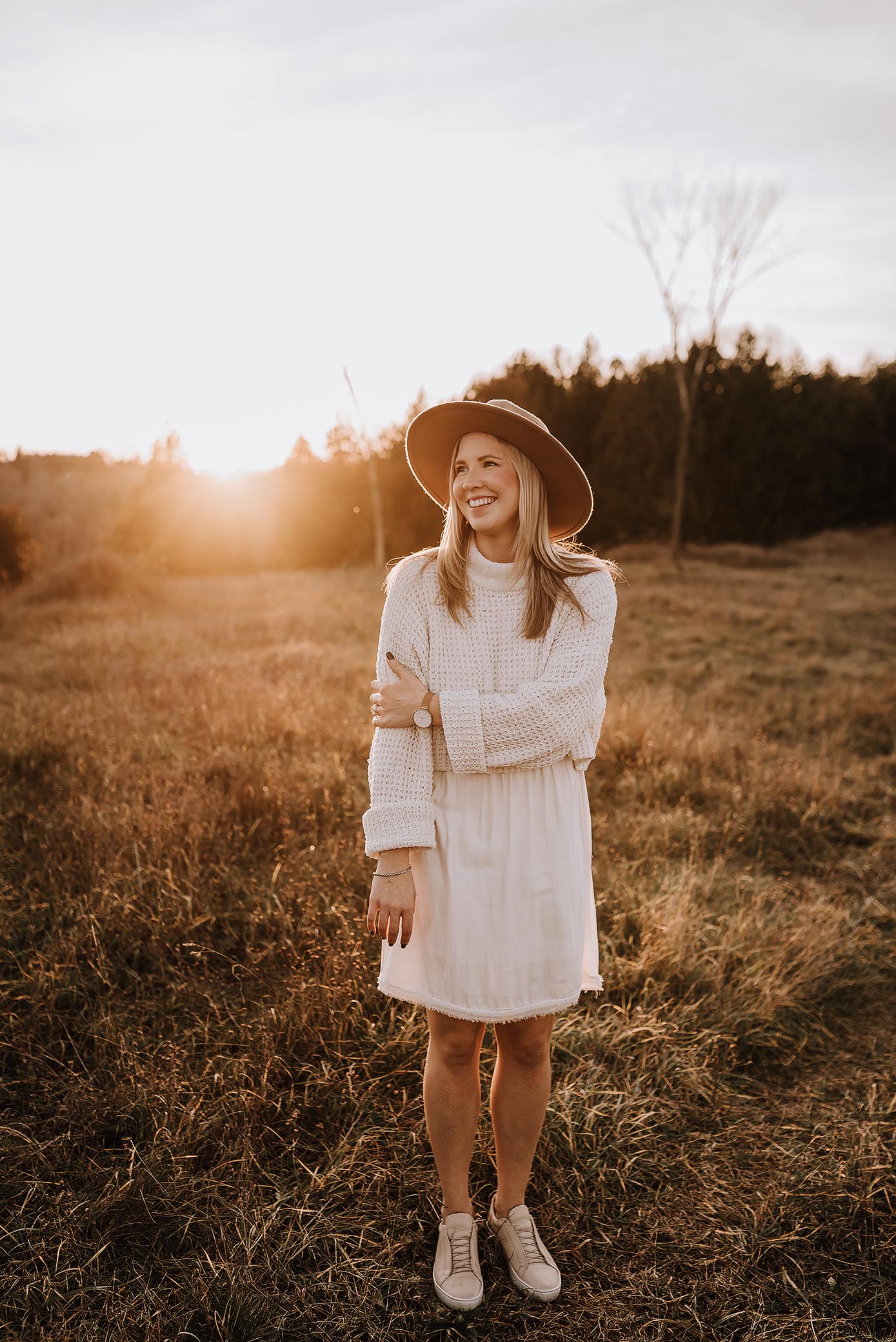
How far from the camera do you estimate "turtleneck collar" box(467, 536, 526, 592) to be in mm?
1807

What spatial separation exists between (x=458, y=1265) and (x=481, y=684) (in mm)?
1400

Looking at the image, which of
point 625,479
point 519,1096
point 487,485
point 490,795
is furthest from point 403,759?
point 625,479

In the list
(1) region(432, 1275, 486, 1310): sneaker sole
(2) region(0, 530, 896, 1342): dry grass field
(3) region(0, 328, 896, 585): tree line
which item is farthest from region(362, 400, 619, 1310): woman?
(3) region(0, 328, 896, 585): tree line

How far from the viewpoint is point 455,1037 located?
6.01ft

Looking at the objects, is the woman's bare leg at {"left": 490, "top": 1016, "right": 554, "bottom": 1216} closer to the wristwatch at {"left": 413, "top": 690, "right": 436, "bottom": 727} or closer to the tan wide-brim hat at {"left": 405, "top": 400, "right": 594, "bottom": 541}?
the wristwatch at {"left": 413, "top": 690, "right": 436, "bottom": 727}

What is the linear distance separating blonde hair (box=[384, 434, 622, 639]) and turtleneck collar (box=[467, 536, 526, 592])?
1 centimetres

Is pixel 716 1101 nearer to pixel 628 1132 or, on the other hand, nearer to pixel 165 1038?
pixel 628 1132

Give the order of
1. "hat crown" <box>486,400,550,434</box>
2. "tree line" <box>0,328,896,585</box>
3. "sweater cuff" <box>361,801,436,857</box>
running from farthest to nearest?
"tree line" <box>0,328,896,585</box> → "hat crown" <box>486,400,550,434</box> → "sweater cuff" <box>361,801,436,857</box>

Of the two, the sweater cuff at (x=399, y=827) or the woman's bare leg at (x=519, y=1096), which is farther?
the woman's bare leg at (x=519, y=1096)

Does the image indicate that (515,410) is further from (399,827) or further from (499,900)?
(499,900)

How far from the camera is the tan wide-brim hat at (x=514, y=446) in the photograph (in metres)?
1.79

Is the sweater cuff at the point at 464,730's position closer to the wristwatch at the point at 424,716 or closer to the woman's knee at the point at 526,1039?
the wristwatch at the point at 424,716

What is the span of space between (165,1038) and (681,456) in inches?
688

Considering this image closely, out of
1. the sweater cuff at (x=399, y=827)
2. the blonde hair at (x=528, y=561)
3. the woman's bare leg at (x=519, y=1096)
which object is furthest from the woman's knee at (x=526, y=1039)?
the blonde hair at (x=528, y=561)
